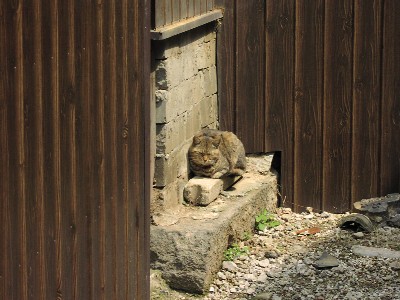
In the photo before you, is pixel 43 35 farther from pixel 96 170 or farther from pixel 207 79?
pixel 207 79

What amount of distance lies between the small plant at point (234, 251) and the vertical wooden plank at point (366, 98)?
154 centimetres

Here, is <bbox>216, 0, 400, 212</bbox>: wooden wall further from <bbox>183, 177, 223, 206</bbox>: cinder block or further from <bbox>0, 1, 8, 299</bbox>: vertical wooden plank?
<bbox>0, 1, 8, 299</bbox>: vertical wooden plank

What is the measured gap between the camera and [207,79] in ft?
26.9

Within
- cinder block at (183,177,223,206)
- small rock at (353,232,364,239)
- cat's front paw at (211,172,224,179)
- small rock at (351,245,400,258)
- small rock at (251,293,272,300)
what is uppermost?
cat's front paw at (211,172,224,179)

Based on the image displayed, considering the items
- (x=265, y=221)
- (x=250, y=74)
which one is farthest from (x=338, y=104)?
(x=265, y=221)

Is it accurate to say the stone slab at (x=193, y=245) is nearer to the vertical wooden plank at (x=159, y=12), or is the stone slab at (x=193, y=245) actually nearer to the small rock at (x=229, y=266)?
the small rock at (x=229, y=266)

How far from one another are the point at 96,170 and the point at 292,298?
8.27ft

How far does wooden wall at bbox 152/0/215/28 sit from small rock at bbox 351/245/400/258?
239 cm

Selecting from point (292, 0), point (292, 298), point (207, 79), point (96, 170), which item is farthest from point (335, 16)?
point (96, 170)

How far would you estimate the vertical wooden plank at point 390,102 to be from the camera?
8.16 m

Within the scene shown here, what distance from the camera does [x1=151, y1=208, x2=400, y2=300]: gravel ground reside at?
6766 millimetres

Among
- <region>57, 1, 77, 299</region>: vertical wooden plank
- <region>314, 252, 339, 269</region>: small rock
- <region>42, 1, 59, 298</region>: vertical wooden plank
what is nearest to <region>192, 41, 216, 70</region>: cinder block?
<region>314, 252, 339, 269</region>: small rock

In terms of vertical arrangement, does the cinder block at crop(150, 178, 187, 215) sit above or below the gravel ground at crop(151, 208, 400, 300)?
above

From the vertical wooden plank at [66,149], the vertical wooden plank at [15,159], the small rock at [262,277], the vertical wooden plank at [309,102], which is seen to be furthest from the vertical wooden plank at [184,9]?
the vertical wooden plank at [15,159]
